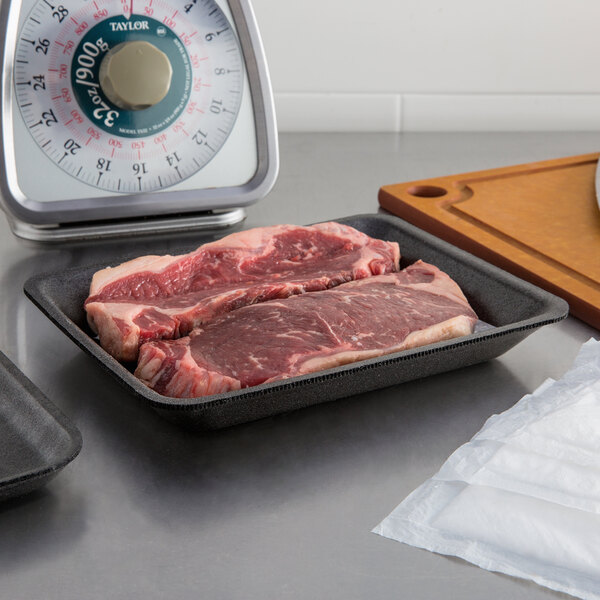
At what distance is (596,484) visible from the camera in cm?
60

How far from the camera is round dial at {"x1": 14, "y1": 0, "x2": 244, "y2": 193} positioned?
949 millimetres

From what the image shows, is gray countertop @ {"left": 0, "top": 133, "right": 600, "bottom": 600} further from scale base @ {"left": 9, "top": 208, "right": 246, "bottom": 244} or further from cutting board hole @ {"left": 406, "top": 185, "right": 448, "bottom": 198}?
cutting board hole @ {"left": 406, "top": 185, "right": 448, "bottom": 198}

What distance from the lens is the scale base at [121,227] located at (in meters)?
1.06

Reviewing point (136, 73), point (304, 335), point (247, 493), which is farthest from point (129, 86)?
point (247, 493)

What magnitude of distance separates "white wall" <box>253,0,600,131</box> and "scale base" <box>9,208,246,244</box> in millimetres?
546

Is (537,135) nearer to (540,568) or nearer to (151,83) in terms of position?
(151,83)

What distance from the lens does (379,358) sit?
2.24 feet

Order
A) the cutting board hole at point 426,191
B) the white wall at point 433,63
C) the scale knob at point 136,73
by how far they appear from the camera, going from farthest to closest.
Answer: the white wall at point 433,63, the cutting board hole at point 426,191, the scale knob at point 136,73

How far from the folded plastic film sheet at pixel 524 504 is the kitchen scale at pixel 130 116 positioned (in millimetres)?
509

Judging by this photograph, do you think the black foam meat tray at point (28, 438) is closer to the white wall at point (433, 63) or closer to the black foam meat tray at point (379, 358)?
the black foam meat tray at point (379, 358)

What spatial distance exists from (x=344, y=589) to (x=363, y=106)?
1.18 m

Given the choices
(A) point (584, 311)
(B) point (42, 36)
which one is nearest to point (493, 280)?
(A) point (584, 311)

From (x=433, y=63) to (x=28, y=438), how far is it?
117 cm

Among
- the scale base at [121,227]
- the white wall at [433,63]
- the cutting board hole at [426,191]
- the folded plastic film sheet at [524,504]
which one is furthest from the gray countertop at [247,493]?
the white wall at [433,63]
